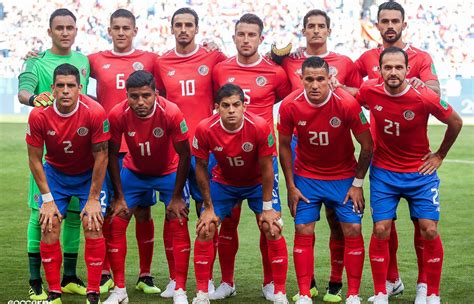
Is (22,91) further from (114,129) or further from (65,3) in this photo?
(65,3)

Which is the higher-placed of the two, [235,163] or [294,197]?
[235,163]

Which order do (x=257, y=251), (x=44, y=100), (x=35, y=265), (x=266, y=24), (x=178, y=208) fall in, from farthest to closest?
1. (x=266, y=24)
2. (x=257, y=251)
3. (x=35, y=265)
4. (x=178, y=208)
5. (x=44, y=100)

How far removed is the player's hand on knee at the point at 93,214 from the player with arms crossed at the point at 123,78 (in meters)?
0.66

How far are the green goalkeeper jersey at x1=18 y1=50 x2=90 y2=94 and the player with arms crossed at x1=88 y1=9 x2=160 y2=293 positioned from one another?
17cm

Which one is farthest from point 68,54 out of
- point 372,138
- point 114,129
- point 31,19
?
point 31,19

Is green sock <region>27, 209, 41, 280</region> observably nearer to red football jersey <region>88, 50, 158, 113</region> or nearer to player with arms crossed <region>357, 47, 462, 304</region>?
red football jersey <region>88, 50, 158, 113</region>

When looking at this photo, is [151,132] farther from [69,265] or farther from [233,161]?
[69,265]

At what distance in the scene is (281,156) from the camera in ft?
20.2

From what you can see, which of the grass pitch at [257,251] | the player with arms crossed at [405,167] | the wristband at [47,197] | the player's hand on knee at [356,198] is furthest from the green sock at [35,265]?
the player with arms crossed at [405,167]

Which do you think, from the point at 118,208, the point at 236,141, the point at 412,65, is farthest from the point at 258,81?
the point at 118,208

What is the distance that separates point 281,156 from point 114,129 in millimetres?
1213

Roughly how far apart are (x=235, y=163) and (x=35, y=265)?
5.61ft

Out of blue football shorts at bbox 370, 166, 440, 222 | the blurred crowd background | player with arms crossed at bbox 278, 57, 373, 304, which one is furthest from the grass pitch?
the blurred crowd background

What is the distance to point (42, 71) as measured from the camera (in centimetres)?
673
